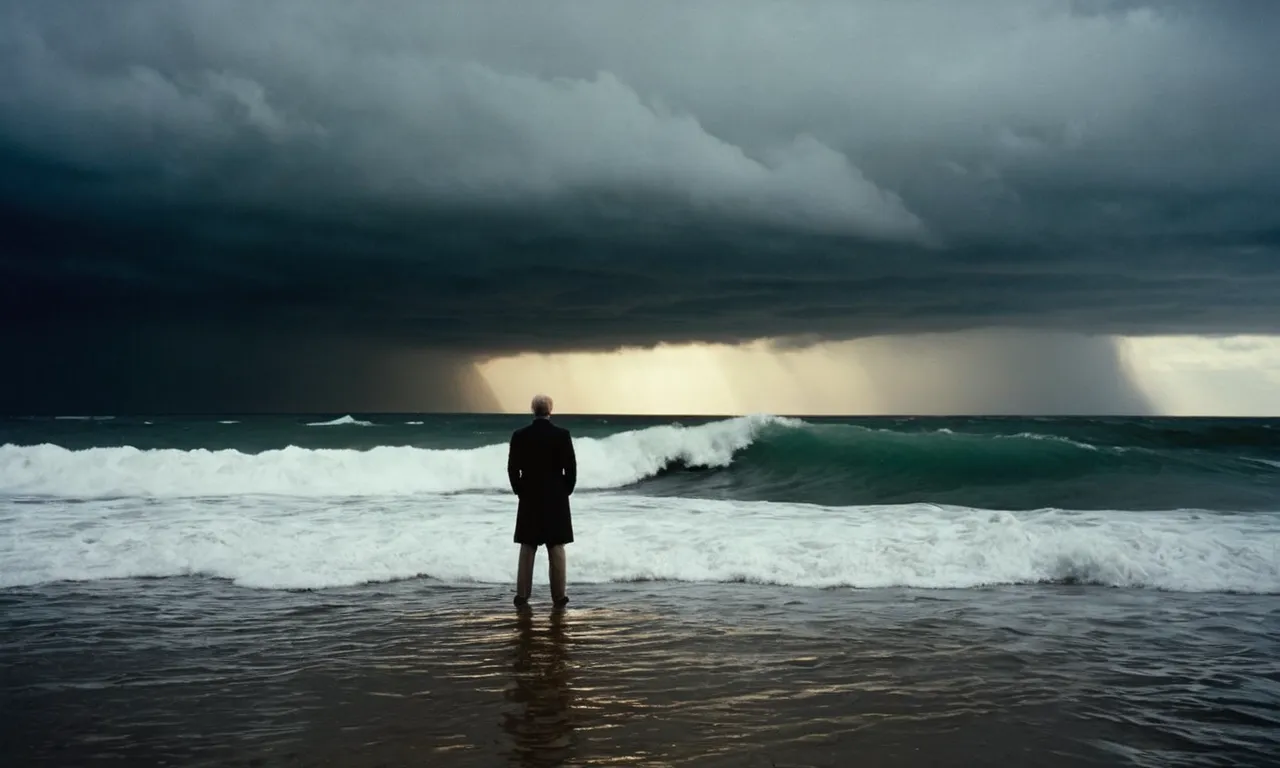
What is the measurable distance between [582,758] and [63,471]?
25.2 meters

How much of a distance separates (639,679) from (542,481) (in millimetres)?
3043

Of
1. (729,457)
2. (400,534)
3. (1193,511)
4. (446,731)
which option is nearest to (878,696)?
(446,731)

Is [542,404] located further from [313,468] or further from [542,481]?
[313,468]

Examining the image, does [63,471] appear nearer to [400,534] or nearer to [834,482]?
[400,534]

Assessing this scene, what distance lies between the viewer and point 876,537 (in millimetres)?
12539

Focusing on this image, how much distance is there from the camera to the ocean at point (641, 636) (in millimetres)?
5039

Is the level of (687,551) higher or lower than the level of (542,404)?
lower

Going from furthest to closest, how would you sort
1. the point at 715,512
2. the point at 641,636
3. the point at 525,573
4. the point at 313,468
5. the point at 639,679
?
the point at 313,468
the point at 715,512
the point at 525,573
the point at 641,636
the point at 639,679

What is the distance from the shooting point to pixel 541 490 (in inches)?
351

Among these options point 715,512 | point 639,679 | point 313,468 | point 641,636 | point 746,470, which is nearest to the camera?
point 639,679

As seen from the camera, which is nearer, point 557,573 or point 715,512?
point 557,573

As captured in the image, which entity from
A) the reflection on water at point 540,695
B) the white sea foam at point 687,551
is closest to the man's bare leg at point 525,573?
the reflection on water at point 540,695

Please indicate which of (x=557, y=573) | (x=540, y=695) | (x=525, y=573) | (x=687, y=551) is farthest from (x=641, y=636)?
(x=687, y=551)

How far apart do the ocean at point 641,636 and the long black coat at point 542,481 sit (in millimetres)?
751
